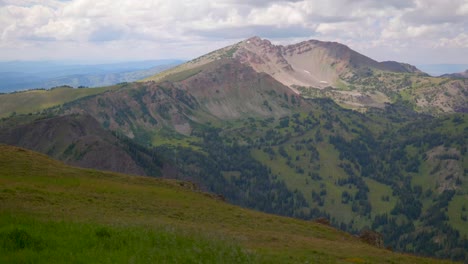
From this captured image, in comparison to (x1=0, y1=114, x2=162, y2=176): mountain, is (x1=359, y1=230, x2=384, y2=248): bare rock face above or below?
below

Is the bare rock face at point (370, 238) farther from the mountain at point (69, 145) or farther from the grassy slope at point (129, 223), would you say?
the mountain at point (69, 145)

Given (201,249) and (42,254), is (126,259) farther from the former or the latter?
(201,249)

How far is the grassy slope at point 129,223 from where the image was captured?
19.9 meters

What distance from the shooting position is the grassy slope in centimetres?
1992

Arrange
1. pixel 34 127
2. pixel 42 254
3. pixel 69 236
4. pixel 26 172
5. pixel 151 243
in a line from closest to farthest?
pixel 42 254 < pixel 69 236 < pixel 151 243 < pixel 26 172 < pixel 34 127

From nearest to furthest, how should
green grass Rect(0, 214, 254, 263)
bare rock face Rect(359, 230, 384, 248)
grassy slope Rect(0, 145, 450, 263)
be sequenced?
green grass Rect(0, 214, 254, 263) → grassy slope Rect(0, 145, 450, 263) → bare rock face Rect(359, 230, 384, 248)

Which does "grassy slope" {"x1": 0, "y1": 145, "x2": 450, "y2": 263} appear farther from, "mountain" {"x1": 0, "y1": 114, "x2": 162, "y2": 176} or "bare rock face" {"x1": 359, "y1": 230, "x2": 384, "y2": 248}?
"mountain" {"x1": 0, "y1": 114, "x2": 162, "y2": 176}

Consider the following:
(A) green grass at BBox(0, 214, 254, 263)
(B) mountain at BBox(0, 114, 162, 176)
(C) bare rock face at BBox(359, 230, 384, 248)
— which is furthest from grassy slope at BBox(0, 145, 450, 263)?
(B) mountain at BBox(0, 114, 162, 176)

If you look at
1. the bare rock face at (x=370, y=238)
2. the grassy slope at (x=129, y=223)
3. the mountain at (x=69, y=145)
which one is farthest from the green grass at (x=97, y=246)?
the mountain at (x=69, y=145)

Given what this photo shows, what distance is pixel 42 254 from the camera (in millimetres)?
A: 16906

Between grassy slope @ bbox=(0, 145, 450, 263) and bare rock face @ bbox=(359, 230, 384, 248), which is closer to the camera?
grassy slope @ bbox=(0, 145, 450, 263)

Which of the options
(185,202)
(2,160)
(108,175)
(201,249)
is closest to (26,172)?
(2,160)

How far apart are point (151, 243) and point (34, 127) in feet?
641

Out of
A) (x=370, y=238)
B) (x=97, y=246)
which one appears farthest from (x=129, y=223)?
(x=370, y=238)
